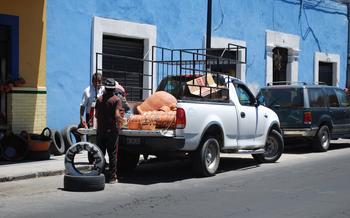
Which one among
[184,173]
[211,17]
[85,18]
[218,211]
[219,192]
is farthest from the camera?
[211,17]

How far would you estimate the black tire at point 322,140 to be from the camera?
17.0 meters

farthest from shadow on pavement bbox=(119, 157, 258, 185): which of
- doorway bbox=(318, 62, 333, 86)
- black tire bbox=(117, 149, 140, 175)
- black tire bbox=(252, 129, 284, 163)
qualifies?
doorway bbox=(318, 62, 333, 86)

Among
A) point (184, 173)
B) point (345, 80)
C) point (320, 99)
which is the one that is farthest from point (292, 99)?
point (345, 80)

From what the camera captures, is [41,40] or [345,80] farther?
[345,80]

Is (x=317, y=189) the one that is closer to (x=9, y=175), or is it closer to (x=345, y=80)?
(x=9, y=175)

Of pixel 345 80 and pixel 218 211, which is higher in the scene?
pixel 345 80

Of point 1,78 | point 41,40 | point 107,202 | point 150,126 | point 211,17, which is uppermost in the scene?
point 211,17

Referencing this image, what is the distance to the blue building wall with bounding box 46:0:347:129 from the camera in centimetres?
1491

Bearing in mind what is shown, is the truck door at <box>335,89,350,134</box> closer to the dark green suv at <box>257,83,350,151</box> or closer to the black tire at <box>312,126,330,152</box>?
the dark green suv at <box>257,83,350,151</box>

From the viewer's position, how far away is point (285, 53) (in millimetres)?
24047

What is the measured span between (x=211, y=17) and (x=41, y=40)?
6703 mm

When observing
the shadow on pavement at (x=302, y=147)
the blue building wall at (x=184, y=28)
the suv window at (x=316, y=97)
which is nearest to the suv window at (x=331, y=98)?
the suv window at (x=316, y=97)

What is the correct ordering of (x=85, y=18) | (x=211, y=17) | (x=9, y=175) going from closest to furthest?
1. (x=9, y=175)
2. (x=85, y=18)
3. (x=211, y=17)

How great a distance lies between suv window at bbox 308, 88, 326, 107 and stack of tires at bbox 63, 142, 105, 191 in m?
8.42
